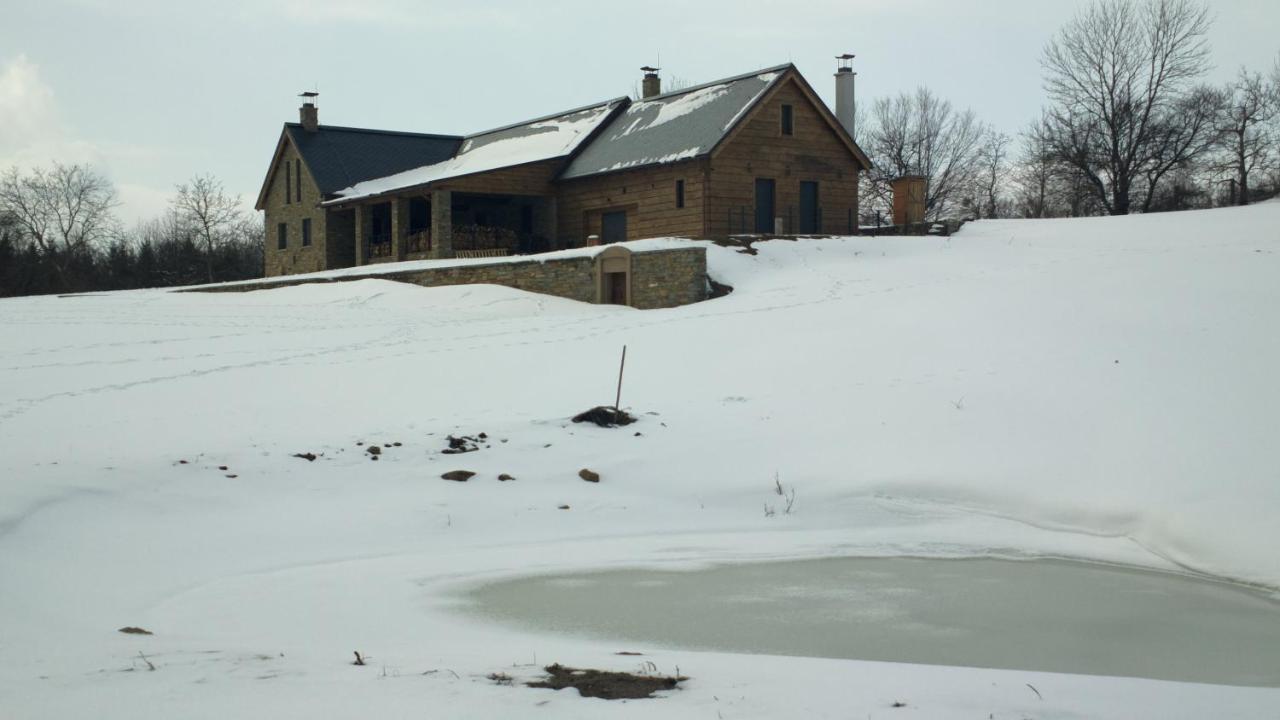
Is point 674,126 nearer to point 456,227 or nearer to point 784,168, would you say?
point 784,168

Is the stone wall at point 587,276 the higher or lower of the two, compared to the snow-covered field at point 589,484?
higher

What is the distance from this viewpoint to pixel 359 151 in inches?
1614

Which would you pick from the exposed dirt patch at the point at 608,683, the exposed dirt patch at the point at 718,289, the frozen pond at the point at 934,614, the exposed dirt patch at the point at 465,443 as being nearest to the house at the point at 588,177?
the exposed dirt patch at the point at 718,289

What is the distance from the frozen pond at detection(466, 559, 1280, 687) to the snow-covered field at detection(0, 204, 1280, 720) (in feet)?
1.42

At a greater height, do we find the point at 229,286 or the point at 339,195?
the point at 339,195

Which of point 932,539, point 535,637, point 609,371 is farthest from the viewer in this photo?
point 609,371

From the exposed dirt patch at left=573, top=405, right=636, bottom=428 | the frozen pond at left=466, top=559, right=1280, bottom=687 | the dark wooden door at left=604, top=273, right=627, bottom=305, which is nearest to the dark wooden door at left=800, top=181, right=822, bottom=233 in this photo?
the dark wooden door at left=604, top=273, right=627, bottom=305

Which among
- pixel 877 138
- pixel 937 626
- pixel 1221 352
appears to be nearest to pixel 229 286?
pixel 1221 352

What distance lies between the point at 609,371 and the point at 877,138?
1882 inches

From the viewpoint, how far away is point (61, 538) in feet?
27.7

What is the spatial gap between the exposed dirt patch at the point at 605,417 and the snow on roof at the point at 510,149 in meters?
21.6

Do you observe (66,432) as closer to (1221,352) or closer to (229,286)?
(1221,352)

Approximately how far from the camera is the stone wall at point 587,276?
22344mm

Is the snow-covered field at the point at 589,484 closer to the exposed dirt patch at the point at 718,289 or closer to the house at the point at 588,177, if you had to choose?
the exposed dirt patch at the point at 718,289
